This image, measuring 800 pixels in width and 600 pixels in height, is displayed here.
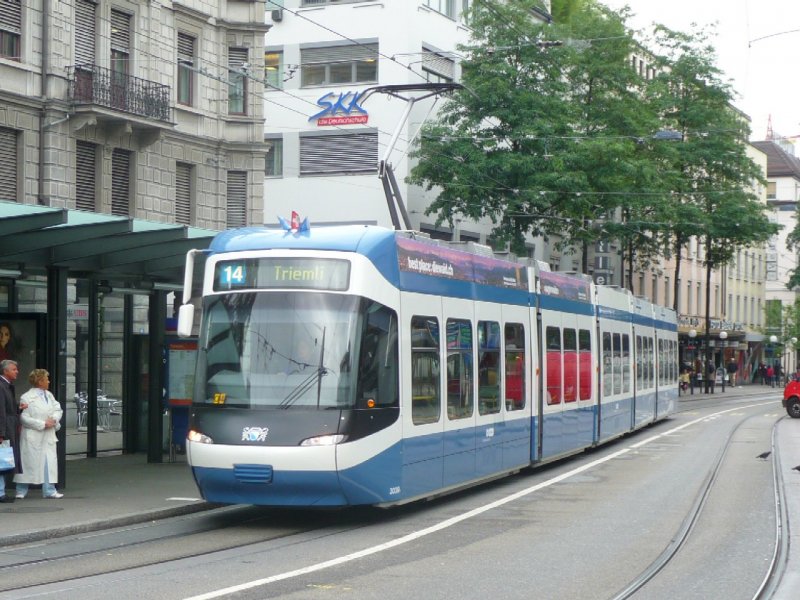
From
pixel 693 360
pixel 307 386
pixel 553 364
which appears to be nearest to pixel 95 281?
pixel 553 364

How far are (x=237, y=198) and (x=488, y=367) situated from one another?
1791cm

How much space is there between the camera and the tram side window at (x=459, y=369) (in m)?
15.7

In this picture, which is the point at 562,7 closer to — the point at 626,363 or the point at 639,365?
the point at 639,365

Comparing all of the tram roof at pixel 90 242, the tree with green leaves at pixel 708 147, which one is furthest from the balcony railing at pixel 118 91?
the tree with green leaves at pixel 708 147

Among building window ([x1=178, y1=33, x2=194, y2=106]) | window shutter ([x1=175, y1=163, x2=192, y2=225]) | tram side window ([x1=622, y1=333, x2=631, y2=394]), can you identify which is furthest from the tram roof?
building window ([x1=178, y1=33, x2=194, y2=106])

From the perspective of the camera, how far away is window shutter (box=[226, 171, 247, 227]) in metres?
33.8

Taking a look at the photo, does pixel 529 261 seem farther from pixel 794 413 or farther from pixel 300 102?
pixel 300 102

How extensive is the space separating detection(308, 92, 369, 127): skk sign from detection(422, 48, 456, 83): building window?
8.53 ft

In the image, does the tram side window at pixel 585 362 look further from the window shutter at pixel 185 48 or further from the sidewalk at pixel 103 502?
the window shutter at pixel 185 48

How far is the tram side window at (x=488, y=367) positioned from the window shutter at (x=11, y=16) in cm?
1310

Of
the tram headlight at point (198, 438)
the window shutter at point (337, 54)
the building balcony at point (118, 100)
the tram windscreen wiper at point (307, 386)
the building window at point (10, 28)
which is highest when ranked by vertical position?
the window shutter at point (337, 54)

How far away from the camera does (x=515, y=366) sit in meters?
18.5

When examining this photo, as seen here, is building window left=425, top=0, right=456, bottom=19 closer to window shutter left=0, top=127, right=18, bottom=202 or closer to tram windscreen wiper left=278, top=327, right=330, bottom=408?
window shutter left=0, top=127, right=18, bottom=202

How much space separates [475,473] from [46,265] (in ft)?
19.4
